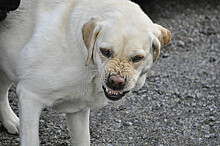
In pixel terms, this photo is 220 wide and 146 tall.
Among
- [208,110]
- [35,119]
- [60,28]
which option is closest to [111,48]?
[60,28]

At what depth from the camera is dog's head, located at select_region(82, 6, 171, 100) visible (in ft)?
10.4

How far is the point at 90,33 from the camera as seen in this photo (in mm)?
3281

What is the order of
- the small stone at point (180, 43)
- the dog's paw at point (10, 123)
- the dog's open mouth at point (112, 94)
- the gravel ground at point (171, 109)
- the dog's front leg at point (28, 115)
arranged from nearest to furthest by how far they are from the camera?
the dog's open mouth at point (112, 94) < the dog's front leg at point (28, 115) < the dog's paw at point (10, 123) < the gravel ground at point (171, 109) < the small stone at point (180, 43)

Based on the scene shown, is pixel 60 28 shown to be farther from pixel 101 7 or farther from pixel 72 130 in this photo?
pixel 72 130

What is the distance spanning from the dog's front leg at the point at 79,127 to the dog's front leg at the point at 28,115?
0.61m

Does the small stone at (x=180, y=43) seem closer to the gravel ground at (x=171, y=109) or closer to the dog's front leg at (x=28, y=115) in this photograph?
the gravel ground at (x=171, y=109)

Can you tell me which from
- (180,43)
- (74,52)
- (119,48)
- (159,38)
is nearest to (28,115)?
(74,52)

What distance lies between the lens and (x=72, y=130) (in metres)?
4.20

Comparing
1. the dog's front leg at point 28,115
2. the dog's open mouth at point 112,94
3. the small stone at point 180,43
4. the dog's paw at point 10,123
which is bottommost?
the small stone at point 180,43

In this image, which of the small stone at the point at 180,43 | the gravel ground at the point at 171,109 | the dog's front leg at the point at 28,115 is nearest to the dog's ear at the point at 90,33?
the dog's front leg at the point at 28,115

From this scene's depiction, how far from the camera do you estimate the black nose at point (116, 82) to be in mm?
3176

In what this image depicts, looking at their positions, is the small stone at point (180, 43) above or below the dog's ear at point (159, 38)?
below

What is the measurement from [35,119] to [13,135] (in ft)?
3.64

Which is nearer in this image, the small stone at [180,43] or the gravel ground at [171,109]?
the gravel ground at [171,109]
